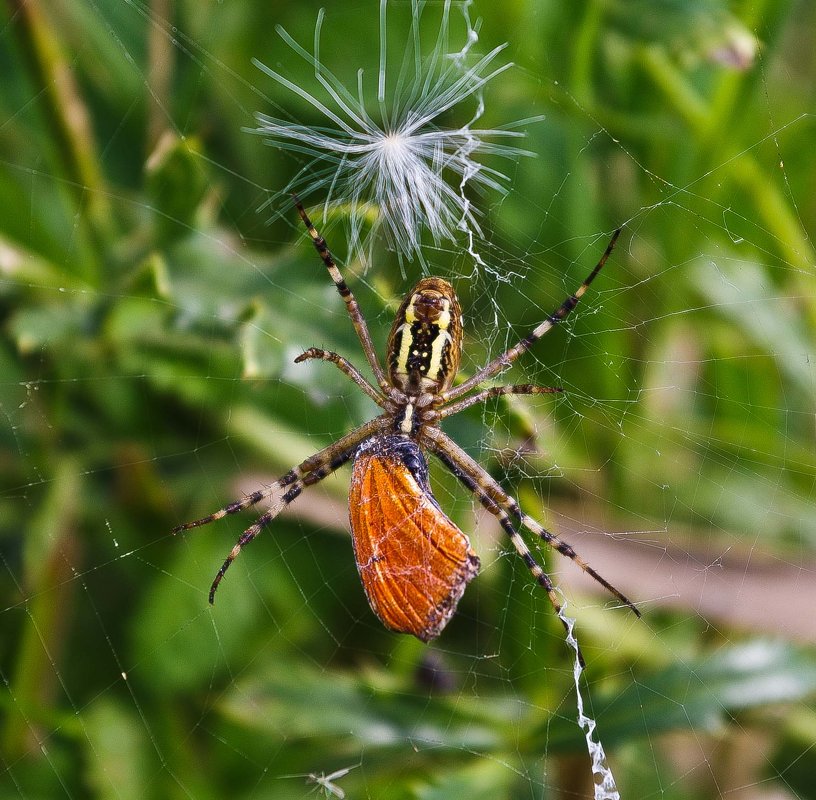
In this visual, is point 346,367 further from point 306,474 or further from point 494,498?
point 494,498

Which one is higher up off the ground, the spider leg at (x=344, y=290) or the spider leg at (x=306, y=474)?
the spider leg at (x=344, y=290)

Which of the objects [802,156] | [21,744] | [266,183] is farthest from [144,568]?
[802,156]

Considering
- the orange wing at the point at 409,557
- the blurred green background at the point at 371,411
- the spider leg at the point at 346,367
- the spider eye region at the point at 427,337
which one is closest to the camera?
the orange wing at the point at 409,557

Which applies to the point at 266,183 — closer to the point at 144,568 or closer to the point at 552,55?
the point at 552,55

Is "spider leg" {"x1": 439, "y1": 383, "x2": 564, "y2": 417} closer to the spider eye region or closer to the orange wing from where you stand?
the spider eye region

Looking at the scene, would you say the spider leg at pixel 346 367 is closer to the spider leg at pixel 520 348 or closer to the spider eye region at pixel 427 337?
the spider eye region at pixel 427 337

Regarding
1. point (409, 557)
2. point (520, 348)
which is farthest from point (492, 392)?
point (409, 557)

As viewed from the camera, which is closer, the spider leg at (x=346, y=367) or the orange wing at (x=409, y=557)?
the orange wing at (x=409, y=557)

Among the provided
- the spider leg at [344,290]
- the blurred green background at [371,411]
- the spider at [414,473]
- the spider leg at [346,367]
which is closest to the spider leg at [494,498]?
the spider at [414,473]
